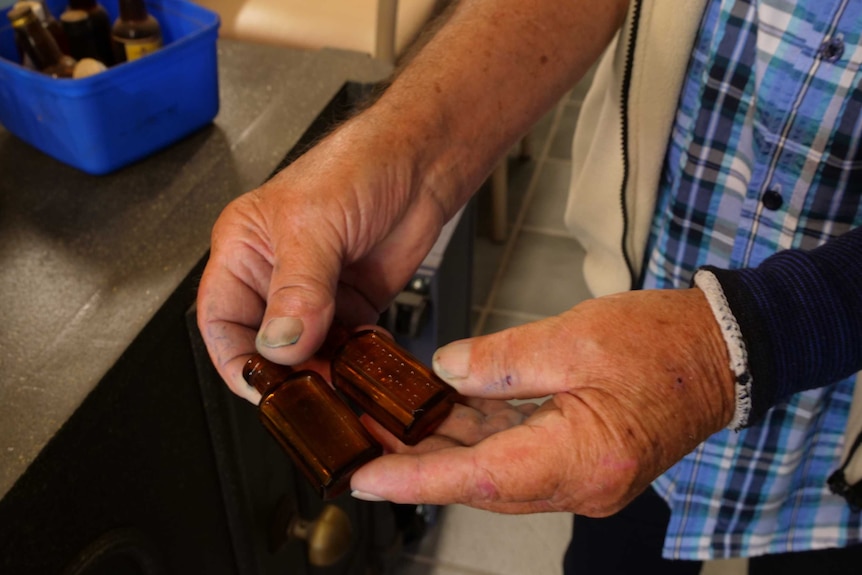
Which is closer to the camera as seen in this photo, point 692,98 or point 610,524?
point 692,98

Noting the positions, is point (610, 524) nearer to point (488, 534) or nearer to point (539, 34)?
point (539, 34)

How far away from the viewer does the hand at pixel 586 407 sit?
0.46 m

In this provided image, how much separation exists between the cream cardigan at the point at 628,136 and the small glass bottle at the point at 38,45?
52cm

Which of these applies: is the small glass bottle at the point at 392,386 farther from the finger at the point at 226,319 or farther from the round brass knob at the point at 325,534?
the round brass knob at the point at 325,534

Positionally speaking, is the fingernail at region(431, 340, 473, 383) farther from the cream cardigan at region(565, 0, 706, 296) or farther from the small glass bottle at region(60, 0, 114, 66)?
the small glass bottle at region(60, 0, 114, 66)

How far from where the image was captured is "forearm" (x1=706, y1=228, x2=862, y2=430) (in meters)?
0.47

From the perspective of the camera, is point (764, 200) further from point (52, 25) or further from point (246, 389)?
point (52, 25)

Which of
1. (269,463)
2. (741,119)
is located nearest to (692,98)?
(741,119)

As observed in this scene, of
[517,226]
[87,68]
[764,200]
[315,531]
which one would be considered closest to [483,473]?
[764,200]

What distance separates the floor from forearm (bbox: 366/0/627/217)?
73cm

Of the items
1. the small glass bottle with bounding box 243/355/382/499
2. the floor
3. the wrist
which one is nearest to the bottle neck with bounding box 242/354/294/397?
the small glass bottle with bounding box 243/355/382/499

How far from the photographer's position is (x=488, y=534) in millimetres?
1415

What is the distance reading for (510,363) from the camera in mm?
489

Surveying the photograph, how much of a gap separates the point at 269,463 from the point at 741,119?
550 mm
